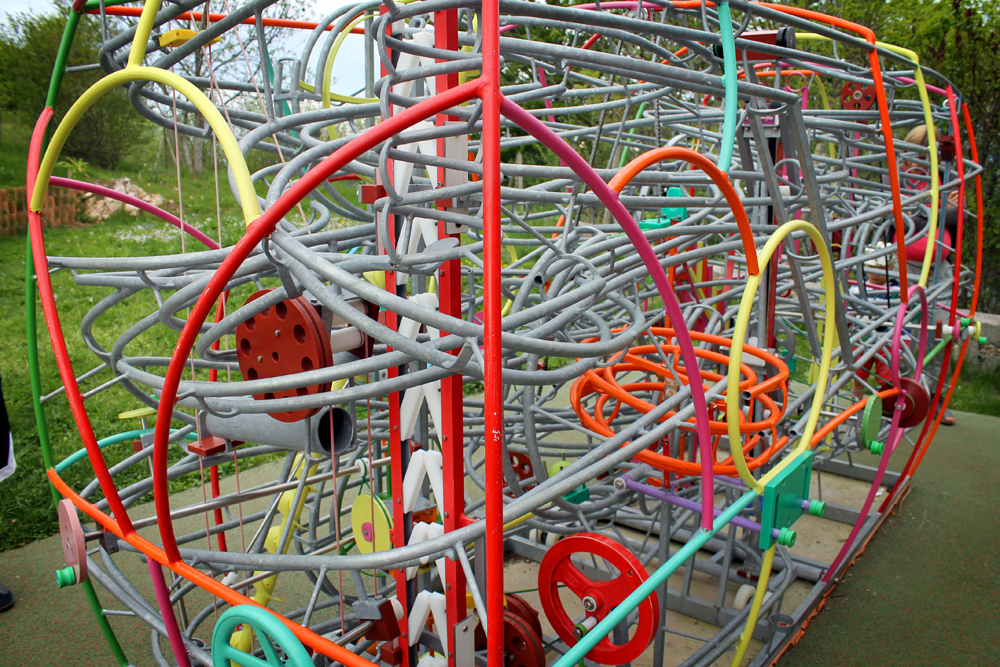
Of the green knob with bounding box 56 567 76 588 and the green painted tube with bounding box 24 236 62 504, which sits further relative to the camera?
the green painted tube with bounding box 24 236 62 504

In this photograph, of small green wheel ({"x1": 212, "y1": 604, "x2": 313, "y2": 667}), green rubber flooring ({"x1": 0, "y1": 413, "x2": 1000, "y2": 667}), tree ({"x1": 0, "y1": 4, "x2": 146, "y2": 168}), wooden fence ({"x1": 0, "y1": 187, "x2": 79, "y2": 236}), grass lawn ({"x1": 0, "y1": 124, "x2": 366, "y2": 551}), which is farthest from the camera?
tree ({"x1": 0, "y1": 4, "x2": 146, "y2": 168})

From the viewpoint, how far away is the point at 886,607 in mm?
2947

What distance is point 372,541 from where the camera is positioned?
177 cm

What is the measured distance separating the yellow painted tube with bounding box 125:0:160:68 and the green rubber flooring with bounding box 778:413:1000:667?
2.71 m

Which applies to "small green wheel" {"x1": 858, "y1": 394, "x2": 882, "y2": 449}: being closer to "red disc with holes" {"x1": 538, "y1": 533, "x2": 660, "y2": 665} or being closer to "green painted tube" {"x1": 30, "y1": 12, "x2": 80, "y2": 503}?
"red disc with holes" {"x1": 538, "y1": 533, "x2": 660, "y2": 665}

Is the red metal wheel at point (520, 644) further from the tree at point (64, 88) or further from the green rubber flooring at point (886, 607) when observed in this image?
the tree at point (64, 88)

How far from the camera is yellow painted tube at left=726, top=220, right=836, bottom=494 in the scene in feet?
4.98

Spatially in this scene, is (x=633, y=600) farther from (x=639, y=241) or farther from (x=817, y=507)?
(x=817, y=507)

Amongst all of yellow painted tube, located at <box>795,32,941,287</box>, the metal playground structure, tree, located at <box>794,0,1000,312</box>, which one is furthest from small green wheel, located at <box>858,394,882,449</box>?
tree, located at <box>794,0,1000,312</box>

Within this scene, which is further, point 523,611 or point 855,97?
point 855,97

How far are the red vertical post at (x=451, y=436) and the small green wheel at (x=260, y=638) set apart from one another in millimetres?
386

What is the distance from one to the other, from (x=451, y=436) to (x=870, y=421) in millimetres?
1747

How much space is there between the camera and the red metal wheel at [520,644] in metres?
1.81

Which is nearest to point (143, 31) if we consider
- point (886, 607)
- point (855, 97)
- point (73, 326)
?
point (855, 97)
